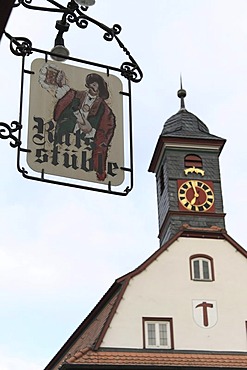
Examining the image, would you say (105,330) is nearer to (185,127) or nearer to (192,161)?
(192,161)

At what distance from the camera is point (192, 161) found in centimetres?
2844

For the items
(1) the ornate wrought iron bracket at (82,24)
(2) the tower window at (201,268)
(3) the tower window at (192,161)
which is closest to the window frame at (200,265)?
(2) the tower window at (201,268)

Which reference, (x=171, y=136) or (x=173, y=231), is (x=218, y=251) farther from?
A: (x=171, y=136)

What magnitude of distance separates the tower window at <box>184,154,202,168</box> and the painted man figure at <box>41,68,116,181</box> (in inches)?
819

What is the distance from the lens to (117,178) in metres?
7.43

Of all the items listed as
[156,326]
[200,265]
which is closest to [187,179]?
[200,265]

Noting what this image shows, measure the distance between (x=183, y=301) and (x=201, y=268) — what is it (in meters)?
1.35

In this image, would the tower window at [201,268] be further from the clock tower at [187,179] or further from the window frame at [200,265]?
the clock tower at [187,179]

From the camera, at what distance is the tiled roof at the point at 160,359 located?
2227cm

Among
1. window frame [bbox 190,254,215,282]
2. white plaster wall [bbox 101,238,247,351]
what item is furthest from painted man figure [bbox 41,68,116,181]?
window frame [bbox 190,254,215,282]

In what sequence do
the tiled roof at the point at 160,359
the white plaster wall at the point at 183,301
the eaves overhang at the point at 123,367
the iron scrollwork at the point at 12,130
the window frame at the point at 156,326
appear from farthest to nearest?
the white plaster wall at the point at 183,301 < the window frame at the point at 156,326 < the tiled roof at the point at 160,359 < the eaves overhang at the point at 123,367 < the iron scrollwork at the point at 12,130

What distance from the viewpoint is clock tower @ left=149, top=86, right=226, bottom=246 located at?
27062 mm

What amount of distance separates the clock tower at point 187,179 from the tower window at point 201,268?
1653 millimetres

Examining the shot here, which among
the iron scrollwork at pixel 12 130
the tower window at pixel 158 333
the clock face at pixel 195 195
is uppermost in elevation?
the clock face at pixel 195 195
